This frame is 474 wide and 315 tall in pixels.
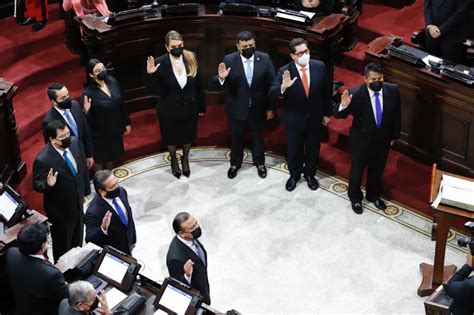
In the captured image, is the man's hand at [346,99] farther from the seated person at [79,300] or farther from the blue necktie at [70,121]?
the seated person at [79,300]

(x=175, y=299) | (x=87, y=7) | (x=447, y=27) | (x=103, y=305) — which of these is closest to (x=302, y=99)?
(x=447, y=27)

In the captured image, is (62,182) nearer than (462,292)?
No

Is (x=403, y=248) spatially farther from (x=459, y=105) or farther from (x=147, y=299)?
(x=147, y=299)

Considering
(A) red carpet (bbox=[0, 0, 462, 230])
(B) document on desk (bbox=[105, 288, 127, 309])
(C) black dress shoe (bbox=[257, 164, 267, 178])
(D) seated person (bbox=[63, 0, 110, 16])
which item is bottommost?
(C) black dress shoe (bbox=[257, 164, 267, 178])

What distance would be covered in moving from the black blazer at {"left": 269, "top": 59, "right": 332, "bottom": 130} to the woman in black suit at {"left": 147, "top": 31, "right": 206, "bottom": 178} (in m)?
0.76

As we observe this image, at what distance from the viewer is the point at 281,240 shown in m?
7.82

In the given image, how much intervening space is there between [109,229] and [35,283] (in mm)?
905

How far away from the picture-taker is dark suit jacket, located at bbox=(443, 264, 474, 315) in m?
5.74

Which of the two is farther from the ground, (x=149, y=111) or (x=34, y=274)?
(x=34, y=274)

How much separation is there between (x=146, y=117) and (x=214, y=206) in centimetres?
168

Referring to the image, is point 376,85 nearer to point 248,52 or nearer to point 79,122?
point 248,52

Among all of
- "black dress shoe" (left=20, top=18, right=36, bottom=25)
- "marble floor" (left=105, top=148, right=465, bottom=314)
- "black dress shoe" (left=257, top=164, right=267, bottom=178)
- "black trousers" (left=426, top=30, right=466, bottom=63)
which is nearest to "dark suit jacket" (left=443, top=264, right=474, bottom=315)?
"marble floor" (left=105, top=148, right=465, bottom=314)

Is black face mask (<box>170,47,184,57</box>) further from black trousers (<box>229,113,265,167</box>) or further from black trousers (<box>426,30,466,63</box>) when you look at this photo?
black trousers (<box>426,30,466,63</box>)

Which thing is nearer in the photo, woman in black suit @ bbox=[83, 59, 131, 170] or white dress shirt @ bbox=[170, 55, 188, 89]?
woman in black suit @ bbox=[83, 59, 131, 170]
